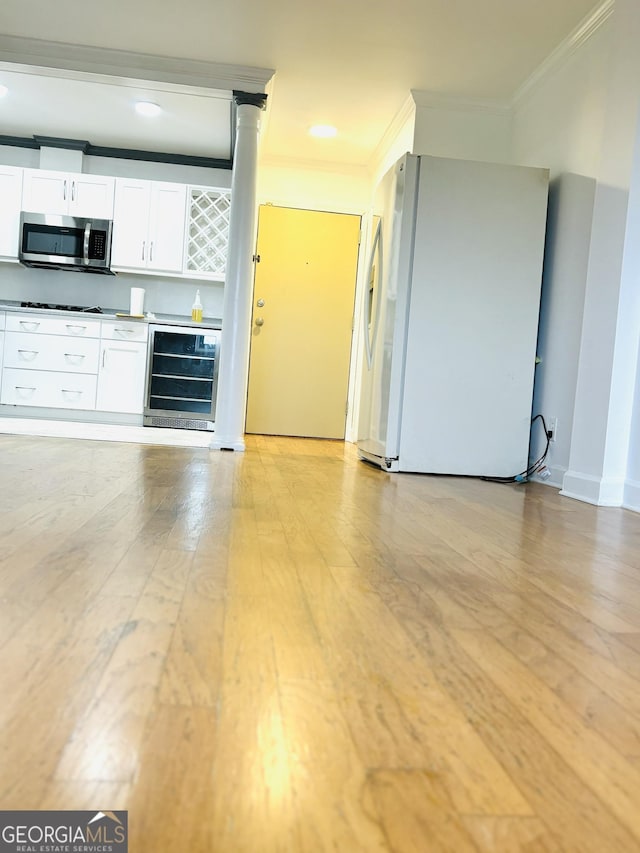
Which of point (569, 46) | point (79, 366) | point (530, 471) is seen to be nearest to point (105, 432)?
point (79, 366)

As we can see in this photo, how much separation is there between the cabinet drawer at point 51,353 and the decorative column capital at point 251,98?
2154 millimetres

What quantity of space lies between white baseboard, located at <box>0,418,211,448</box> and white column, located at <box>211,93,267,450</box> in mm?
217

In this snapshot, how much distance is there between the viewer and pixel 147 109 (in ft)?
16.3

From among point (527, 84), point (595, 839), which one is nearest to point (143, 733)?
point (595, 839)

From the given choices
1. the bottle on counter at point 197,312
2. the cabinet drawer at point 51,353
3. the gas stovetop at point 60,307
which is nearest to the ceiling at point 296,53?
the bottle on counter at point 197,312

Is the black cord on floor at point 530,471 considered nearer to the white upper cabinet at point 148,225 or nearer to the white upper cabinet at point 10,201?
the white upper cabinet at point 148,225

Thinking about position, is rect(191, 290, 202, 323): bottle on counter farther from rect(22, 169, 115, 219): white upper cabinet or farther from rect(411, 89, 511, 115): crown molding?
rect(411, 89, 511, 115): crown molding

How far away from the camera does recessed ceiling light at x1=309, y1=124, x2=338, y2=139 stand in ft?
17.2

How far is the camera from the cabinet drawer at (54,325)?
18.2 feet

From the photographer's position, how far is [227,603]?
1224 mm

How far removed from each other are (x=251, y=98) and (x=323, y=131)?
3.31 feet

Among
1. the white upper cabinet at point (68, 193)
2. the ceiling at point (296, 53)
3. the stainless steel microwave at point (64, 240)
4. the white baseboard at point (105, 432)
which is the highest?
the ceiling at point (296, 53)

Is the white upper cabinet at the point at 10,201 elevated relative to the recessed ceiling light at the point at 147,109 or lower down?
lower down

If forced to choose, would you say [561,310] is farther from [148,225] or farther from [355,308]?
[148,225]
